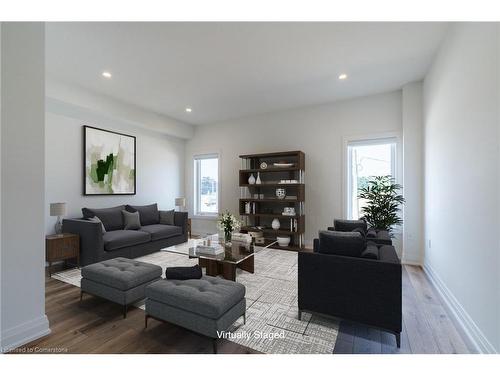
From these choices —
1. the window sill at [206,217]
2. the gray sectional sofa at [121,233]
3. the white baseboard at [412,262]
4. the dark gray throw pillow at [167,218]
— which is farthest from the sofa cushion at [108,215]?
the white baseboard at [412,262]

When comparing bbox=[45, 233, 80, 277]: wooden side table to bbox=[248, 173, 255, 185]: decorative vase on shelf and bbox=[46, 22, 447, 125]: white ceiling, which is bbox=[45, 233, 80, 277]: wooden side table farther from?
bbox=[248, 173, 255, 185]: decorative vase on shelf

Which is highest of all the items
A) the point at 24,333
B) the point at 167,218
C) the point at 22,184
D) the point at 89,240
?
the point at 22,184

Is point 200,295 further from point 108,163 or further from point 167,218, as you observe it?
point 108,163

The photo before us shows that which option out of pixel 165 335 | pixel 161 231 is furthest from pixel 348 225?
pixel 161 231

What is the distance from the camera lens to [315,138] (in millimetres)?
4887

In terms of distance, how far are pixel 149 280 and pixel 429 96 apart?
4410 mm

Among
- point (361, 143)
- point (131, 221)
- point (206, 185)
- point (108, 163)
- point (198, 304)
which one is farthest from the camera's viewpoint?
point (206, 185)

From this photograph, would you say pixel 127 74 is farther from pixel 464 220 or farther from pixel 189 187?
pixel 464 220

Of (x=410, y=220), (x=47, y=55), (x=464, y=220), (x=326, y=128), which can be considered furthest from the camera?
(x=326, y=128)

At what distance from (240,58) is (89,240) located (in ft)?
11.1

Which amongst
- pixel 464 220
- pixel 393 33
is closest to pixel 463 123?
pixel 464 220

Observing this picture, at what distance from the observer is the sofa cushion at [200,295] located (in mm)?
1720

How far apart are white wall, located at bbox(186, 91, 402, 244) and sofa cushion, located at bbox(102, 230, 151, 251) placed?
2259 mm

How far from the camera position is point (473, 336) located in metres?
1.87
